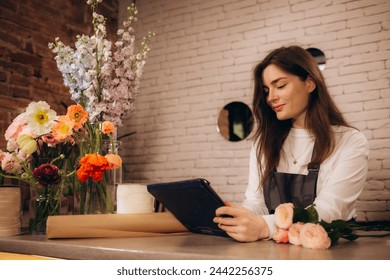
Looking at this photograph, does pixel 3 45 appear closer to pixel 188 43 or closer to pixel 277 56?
pixel 188 43

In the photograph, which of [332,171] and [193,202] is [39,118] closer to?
[193,202]

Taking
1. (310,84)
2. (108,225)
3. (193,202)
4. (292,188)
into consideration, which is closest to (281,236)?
(193,202)

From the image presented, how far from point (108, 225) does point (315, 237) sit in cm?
53

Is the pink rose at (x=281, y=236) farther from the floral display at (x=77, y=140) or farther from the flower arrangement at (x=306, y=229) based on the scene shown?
the floral display at (x=77, y=140)

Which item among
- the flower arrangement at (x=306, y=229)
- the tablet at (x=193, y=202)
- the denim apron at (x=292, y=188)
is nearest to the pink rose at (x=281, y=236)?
the flower arrangement at (x=306, y=229)

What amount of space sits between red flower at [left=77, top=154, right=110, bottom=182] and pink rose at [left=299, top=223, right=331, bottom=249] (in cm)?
62

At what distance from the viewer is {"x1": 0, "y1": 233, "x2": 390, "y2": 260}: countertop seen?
776 mm

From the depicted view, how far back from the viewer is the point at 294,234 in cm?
94

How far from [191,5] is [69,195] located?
2.87 meters

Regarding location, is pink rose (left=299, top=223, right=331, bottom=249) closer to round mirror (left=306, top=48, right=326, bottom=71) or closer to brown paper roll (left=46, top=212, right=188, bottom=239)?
brown paper roll (left=46, top=212, right=188, bottom=239)

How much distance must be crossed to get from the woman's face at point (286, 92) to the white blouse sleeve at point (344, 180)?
25 centimetres

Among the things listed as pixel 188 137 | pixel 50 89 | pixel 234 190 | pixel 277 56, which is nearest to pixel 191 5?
pixel 188 137

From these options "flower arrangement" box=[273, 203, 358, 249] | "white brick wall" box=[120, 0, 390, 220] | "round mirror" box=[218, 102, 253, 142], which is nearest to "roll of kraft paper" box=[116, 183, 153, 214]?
"flower arrangement" box=[273, 203, 358, 249]
